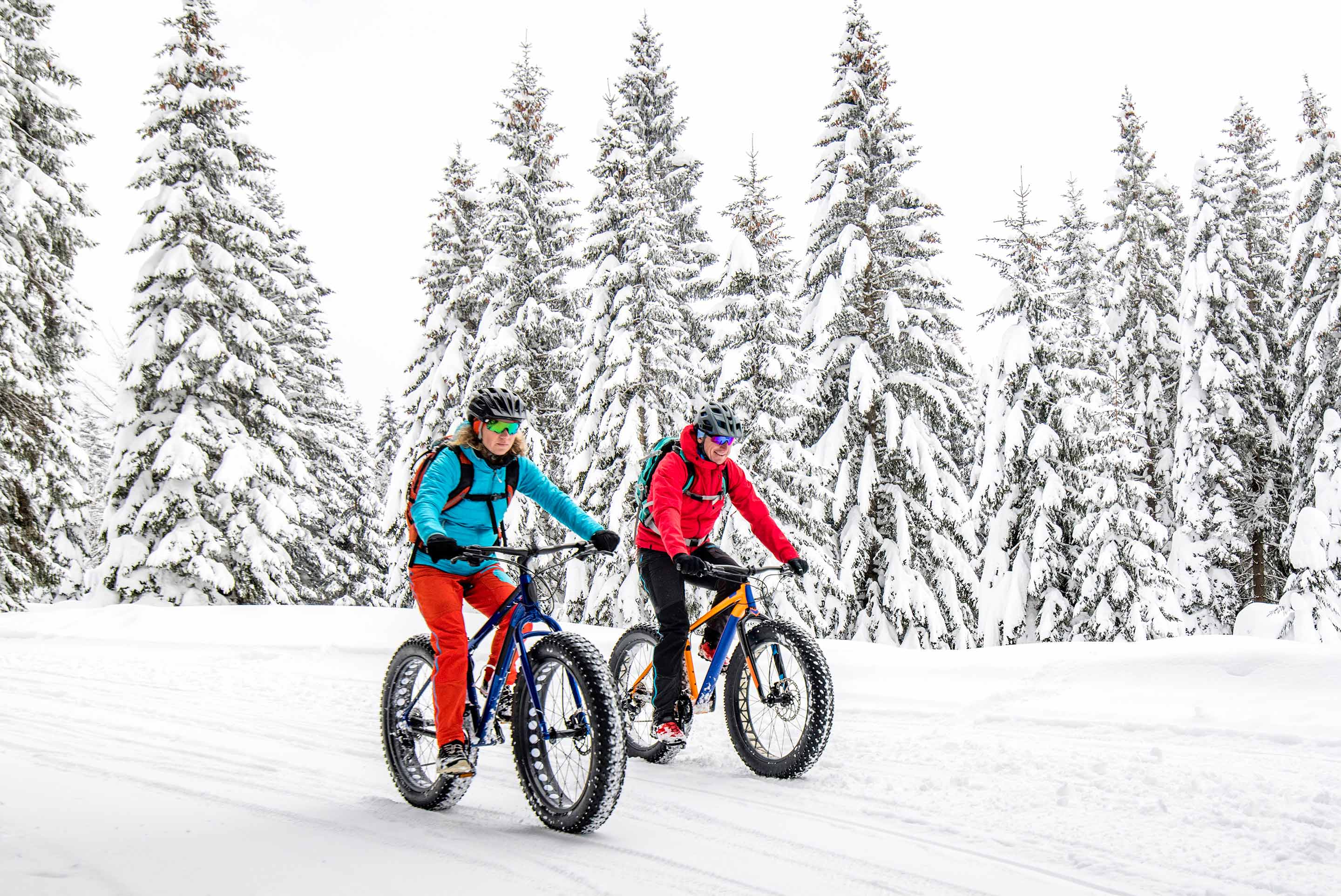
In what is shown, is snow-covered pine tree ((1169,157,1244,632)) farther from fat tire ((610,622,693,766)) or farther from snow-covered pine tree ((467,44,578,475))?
fat tire ((610,622,693,766))

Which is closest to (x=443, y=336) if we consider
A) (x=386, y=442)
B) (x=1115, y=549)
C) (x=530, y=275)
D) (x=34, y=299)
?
(x=530, y=275)

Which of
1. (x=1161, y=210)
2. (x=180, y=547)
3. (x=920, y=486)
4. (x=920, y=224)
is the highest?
(x=1161, y=210)

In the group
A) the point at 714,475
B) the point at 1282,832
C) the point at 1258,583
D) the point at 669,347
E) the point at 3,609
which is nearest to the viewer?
the point at 1282,832

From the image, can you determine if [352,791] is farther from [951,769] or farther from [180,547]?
[180,547]

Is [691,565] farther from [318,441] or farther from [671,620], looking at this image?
[318,441]

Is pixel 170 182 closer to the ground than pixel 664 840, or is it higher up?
higher up

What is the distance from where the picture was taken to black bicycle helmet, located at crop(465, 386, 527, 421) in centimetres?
514

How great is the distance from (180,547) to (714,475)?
1665 cm

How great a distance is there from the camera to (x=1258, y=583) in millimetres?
23766

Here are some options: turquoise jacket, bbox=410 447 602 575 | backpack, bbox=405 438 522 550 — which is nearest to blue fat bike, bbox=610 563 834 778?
turquoise jacket, bbox=410 447 602 575

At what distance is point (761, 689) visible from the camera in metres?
6.12

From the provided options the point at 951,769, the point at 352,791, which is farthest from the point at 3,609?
the point at 951,769

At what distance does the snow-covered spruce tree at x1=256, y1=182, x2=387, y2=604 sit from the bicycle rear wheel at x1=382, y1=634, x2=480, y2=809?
59.7 ft

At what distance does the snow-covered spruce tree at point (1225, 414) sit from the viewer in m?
22.3
